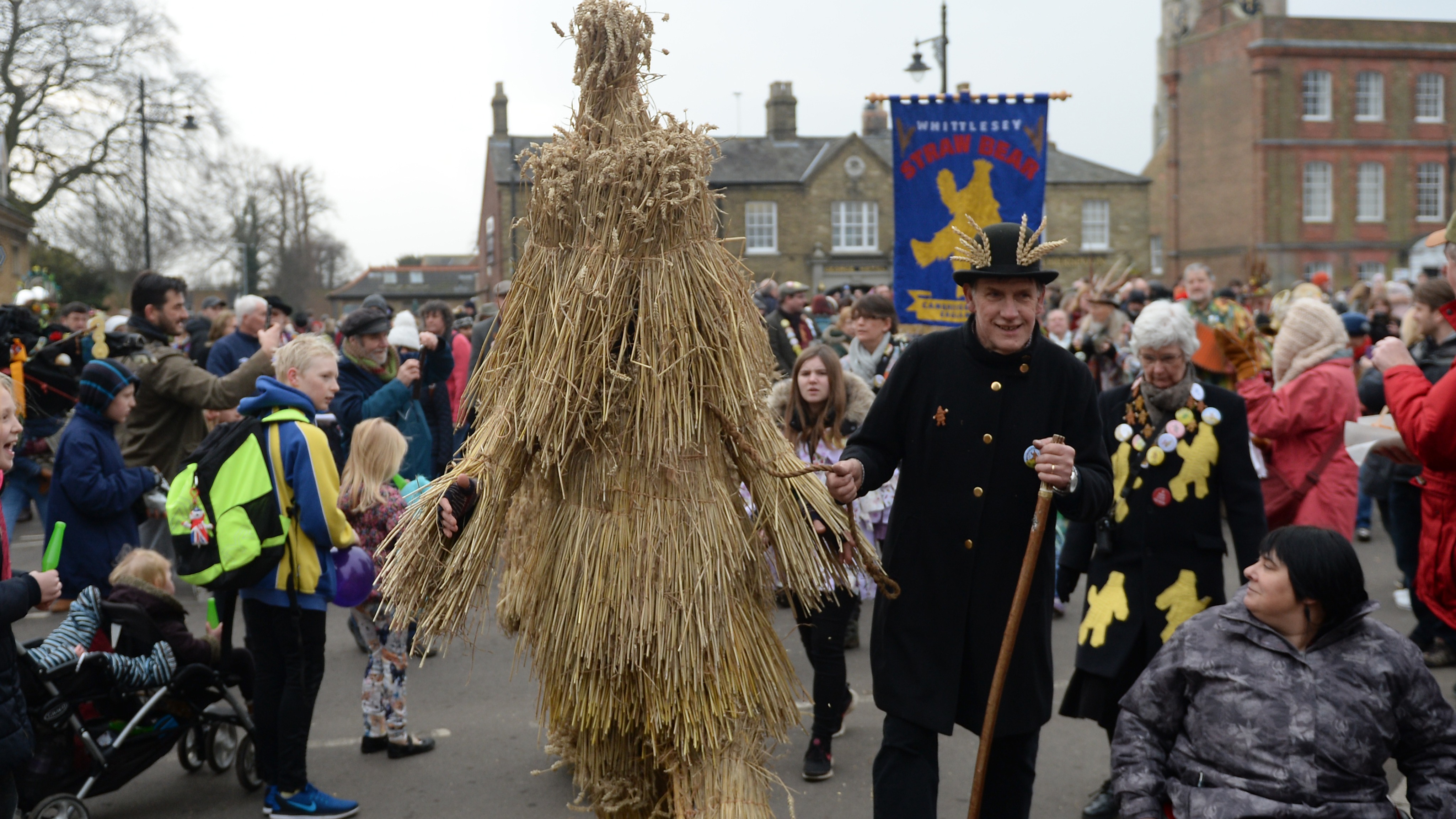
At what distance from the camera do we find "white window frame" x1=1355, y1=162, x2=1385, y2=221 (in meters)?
39.2

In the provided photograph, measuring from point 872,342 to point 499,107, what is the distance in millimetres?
35617

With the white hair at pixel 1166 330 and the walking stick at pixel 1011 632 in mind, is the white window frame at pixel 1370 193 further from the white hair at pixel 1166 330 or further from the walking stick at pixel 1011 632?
the walking stick at pixel 1011 632

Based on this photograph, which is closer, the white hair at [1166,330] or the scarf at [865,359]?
the white hair at [1166,330]

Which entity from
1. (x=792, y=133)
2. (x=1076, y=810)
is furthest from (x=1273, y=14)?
(x=1076, y=810)

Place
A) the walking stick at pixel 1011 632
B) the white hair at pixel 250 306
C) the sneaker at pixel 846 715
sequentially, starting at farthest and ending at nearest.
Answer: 1. the white hair at pixel 250 306
2. the sneaker at pixel 846 715
3. the walking stick at pixel 1011 632

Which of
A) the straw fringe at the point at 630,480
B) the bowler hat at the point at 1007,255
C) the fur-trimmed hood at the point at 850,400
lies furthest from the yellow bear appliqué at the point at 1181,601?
the fur-trimmed hood at the point at 850,400

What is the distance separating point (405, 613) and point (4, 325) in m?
4.21

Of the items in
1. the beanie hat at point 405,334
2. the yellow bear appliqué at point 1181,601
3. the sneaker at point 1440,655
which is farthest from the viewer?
the beanie hat at point 405,334

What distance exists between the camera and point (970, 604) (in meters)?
3.17

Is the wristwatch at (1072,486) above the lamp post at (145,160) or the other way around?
the other way around

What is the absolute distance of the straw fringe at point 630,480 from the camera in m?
3.08

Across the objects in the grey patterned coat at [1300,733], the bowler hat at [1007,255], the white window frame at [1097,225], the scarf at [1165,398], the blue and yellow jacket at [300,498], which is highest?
the white window frame at [1097,225]

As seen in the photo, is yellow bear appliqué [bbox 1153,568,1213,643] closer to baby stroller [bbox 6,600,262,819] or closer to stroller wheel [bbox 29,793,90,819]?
baby stroller [bbox 6,600,262,819]

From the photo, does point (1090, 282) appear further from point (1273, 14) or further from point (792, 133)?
point (1273, 14)
